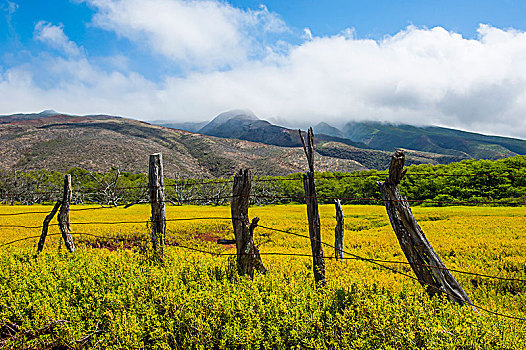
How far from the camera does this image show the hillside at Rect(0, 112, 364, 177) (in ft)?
305

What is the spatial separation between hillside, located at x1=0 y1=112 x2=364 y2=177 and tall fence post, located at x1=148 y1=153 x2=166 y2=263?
2955 inches

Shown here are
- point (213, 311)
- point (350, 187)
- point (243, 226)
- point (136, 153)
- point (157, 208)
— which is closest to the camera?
point (213, 311)

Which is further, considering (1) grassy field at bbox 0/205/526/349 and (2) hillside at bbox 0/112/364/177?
(2) hillside at bbox 0/112/364/177

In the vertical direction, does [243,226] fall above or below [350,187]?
above

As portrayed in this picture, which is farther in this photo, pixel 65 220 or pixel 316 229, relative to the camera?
pixel 65 220

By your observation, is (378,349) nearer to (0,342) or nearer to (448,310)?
(448,310)

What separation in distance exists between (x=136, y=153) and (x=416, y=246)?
11519 cm

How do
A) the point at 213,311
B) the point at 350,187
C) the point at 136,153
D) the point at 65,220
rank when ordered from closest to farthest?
1. the point at 213,311
2. the point at 65,220
3. the point at 350,187
4. the point at 136,153

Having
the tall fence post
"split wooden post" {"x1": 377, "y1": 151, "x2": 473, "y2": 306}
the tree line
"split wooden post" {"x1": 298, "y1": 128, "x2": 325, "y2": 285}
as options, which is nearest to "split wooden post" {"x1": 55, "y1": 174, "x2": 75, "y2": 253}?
the tall fence post

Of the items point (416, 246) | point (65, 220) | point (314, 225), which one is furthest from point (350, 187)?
point (416, 246)

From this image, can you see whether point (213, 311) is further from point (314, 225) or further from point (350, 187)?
point (350, 187)

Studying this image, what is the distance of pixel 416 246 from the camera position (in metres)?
4.20

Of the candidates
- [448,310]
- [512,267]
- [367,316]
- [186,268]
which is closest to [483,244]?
[512,267]

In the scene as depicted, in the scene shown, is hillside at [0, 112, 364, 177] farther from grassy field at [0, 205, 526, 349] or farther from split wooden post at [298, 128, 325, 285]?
split wooden post at [298, 128, 325, 285]
